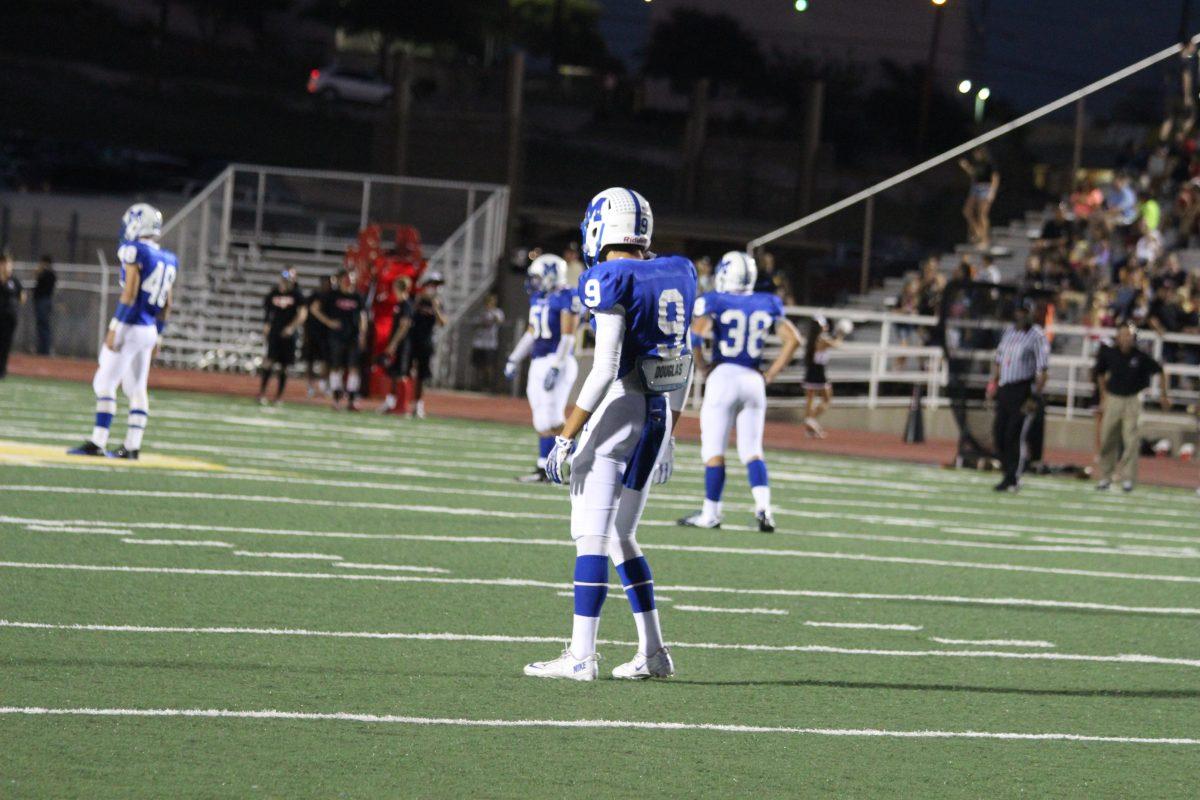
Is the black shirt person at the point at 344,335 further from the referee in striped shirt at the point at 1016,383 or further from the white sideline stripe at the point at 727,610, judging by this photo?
the white sideline stripe at the point at 727,610

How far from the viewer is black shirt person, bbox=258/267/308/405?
2342 cm

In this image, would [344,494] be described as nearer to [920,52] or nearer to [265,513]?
[265,513]

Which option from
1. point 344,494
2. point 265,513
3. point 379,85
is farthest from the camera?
point 379,85

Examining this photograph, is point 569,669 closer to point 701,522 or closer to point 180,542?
point 180,542

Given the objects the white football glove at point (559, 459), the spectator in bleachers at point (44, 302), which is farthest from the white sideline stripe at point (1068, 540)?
the spectator in bleachers at point (44, 302)

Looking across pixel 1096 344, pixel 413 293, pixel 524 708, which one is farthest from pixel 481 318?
pixel 524 708

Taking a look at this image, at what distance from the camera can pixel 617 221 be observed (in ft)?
23.5

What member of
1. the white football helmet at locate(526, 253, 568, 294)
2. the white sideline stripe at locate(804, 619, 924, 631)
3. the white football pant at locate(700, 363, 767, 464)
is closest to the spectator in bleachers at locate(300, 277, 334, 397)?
the white football helmet at locate(526, 253, 568, 294)

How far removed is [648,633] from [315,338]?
60.5 ft

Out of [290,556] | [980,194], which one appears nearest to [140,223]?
[290,556]

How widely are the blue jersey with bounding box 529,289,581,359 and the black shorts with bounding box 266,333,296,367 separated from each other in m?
8.50

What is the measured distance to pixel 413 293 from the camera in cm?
2506

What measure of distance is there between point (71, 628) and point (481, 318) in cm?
2358

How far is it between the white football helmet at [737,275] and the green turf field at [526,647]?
66.2 inches
